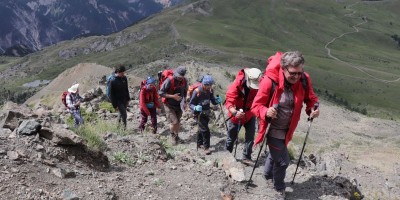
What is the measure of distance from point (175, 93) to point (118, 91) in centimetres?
228

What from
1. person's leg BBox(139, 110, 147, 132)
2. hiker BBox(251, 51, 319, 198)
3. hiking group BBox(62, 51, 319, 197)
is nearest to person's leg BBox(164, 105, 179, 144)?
hiking group BBox(62, 51, 319, 197)

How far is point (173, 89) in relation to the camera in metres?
12.8

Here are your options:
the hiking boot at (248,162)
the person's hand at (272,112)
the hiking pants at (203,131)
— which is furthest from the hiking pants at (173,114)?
the person's hand at (272,112)

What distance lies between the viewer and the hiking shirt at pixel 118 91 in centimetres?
1398

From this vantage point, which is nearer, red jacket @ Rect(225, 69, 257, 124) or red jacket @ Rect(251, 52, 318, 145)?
red jacket @ Rect(251, 52, 318, 145)

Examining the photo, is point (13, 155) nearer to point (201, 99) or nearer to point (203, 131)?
point (201, 99)

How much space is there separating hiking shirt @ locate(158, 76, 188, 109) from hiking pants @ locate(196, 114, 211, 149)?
0.79 metres

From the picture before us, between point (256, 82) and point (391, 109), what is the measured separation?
115 m

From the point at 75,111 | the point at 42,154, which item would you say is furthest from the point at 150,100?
the point at 42,154

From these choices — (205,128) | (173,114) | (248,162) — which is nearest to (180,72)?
(173,114)

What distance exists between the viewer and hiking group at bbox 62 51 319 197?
23.8ft

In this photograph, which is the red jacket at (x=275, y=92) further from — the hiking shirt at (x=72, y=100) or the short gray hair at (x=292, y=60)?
the hiking shirt at (x=72, y=100)

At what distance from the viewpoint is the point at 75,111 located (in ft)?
52.2

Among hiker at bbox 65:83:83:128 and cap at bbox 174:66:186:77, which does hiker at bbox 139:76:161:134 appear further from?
hiker at bbox 65:83:83:128
